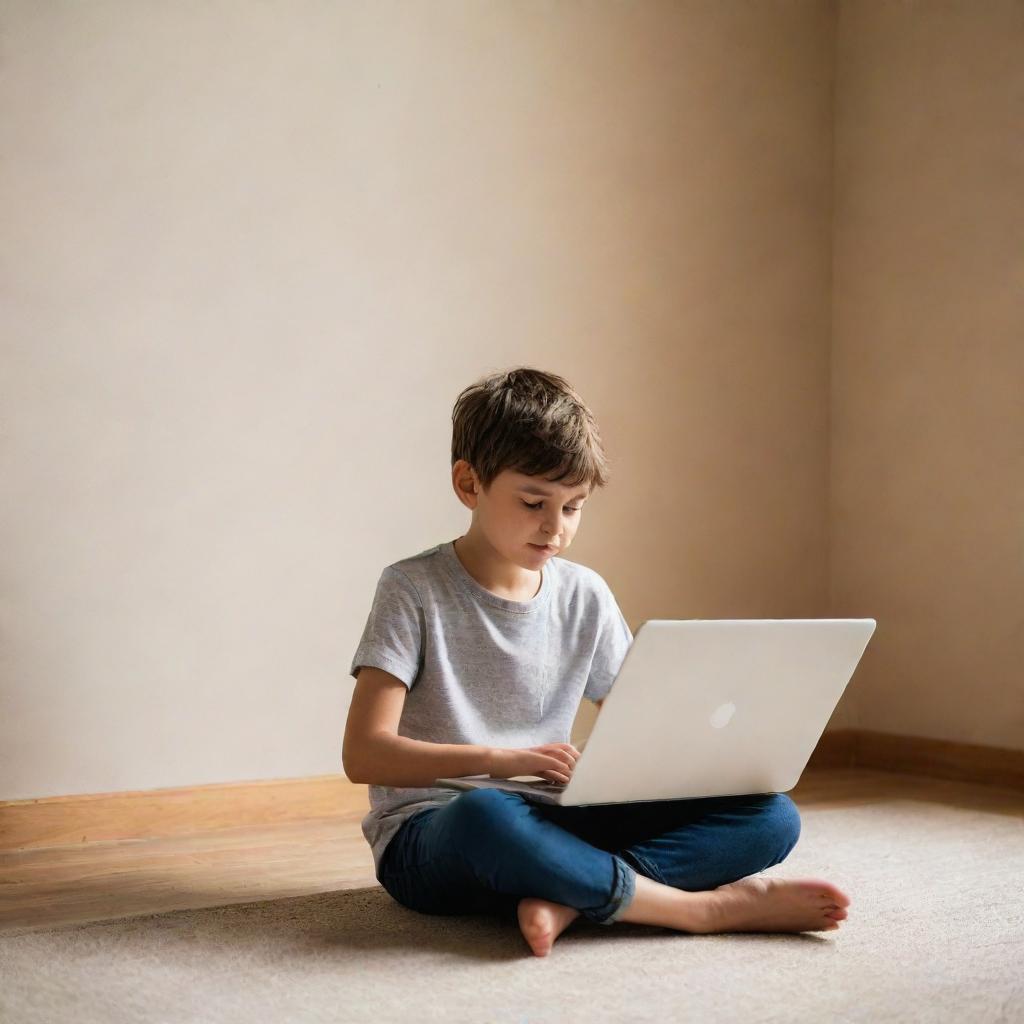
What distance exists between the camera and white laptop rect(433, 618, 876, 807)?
1254 mm

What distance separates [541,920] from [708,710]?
0.87 feet

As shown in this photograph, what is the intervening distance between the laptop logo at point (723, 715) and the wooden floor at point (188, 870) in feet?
1.94

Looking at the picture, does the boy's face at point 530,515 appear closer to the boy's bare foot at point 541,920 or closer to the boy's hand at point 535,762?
the boy's hand at point 535,762

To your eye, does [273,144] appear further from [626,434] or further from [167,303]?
[626,434]

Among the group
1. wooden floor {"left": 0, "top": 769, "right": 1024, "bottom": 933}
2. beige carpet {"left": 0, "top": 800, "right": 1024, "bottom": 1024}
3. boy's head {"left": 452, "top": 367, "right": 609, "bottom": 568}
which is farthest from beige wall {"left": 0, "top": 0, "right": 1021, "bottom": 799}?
boy's head {"left": 452, "top": 367, "right": 609, "bottom": 568}

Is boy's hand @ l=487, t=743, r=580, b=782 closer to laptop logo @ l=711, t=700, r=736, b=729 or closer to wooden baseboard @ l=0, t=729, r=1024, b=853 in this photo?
laptop logo @ l=711, t=700, r=736, b=729

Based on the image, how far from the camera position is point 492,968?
1245 mm

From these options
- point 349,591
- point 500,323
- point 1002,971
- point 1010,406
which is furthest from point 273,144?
point 1002,971

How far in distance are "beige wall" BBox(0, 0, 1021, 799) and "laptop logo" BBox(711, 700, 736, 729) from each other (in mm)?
1010

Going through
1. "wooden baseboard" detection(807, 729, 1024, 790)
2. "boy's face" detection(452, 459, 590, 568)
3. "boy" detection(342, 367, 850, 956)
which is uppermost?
"boy's face" detection(452, 459, 590, 568)

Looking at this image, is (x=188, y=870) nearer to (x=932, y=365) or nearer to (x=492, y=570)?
(x=492, y=570)

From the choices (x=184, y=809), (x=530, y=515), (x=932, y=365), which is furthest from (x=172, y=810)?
(x=932, y=365)

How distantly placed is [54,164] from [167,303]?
0.26 metres

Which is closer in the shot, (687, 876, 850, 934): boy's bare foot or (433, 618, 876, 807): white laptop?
(433, 618, 876, 807): white laptop
